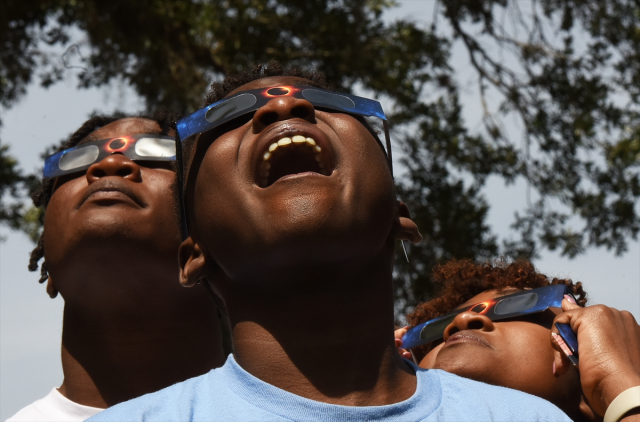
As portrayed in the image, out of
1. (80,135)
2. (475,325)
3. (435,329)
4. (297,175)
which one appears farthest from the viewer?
(80,135)

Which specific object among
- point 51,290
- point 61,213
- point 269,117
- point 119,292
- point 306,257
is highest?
point 269,117

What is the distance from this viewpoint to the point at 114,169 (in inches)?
130

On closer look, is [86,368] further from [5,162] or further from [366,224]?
[5,162]

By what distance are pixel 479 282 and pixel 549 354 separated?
68 centimetres

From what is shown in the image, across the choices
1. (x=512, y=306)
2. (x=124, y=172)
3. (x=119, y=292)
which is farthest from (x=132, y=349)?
(x=512, y=306)

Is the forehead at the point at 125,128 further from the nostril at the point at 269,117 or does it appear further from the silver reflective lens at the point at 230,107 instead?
the nostril at the point at 269,117

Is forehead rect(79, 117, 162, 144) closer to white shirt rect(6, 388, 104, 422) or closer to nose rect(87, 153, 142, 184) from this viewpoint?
nose rect(87, 153, 142, 184)

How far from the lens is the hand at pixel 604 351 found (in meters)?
2.58

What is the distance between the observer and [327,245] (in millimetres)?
2154

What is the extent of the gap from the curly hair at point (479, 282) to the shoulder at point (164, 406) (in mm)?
1642

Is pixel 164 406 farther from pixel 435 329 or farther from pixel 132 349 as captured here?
pixel 435 329

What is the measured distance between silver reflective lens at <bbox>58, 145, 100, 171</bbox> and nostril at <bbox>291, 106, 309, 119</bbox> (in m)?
1.35

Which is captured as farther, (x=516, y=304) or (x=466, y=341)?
(x=516, y=304)

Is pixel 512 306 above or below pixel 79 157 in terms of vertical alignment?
below
